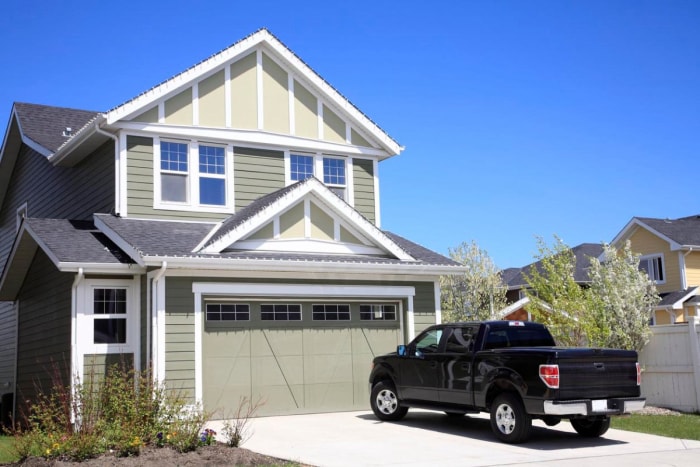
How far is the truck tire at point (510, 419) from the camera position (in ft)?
38.6

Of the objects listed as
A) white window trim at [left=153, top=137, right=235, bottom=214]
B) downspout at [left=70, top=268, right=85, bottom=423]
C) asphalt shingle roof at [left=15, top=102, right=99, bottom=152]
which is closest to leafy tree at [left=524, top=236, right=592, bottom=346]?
white window trim at [left=153, top=137, right=235, bottom=214]

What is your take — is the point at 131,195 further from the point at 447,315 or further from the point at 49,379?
the point at 447,315

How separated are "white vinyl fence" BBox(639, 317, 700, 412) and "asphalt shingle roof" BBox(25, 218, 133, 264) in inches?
443

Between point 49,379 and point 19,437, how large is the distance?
6.96 metres

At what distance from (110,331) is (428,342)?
20.9 ft

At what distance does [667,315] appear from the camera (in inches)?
1423

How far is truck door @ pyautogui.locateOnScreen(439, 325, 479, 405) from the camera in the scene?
12867 millimetres

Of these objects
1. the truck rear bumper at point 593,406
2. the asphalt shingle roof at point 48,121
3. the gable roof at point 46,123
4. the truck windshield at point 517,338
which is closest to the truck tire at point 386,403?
the truck windshield at point 517,338

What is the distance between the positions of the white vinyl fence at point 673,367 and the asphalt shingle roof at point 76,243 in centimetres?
1126

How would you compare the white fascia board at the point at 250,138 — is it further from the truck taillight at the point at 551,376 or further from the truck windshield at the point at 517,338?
the truck taillight at the point at 551,376

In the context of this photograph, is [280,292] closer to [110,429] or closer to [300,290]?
[300,290]

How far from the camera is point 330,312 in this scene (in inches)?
683

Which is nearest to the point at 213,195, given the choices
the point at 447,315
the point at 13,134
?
the point at 13,134

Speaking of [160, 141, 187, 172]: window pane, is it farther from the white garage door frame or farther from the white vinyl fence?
the white vinyl fence
